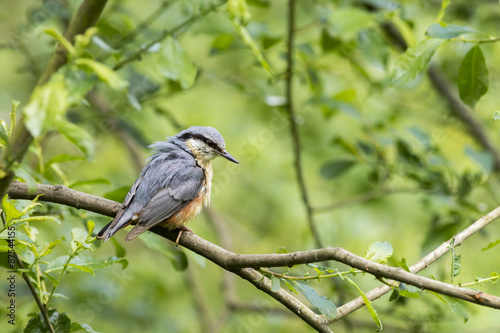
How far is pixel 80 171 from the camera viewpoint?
259 inches

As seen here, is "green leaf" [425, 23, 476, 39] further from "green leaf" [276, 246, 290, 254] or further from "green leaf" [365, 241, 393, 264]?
"green leaf" [276, 246, 290, 254]

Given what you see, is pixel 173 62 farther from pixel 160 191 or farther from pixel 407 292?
pixel 407 292

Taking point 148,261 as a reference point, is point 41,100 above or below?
below

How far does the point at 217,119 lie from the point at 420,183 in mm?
3320

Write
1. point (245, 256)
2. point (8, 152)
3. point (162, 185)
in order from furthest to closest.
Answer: point (162, 185), point (245, 256), point (8, 152)

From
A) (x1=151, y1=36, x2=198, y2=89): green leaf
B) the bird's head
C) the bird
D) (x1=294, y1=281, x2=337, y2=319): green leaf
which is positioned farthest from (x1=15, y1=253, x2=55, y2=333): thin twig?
the bird's head

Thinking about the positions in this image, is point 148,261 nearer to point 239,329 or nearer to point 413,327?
point 239,329

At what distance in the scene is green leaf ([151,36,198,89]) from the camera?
10.1ft

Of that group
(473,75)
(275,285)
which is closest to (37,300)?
(275,285)

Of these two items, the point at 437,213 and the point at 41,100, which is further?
the point at 437,213

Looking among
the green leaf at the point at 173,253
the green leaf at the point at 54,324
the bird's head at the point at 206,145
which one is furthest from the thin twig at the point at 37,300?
the bird's head at the point at 206,145

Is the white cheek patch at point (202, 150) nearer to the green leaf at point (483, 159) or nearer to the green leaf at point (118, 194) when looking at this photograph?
the green leaf at point (118, 194)

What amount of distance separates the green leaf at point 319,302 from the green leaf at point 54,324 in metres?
1.12

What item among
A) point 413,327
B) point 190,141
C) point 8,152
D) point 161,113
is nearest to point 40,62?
point 161,113
